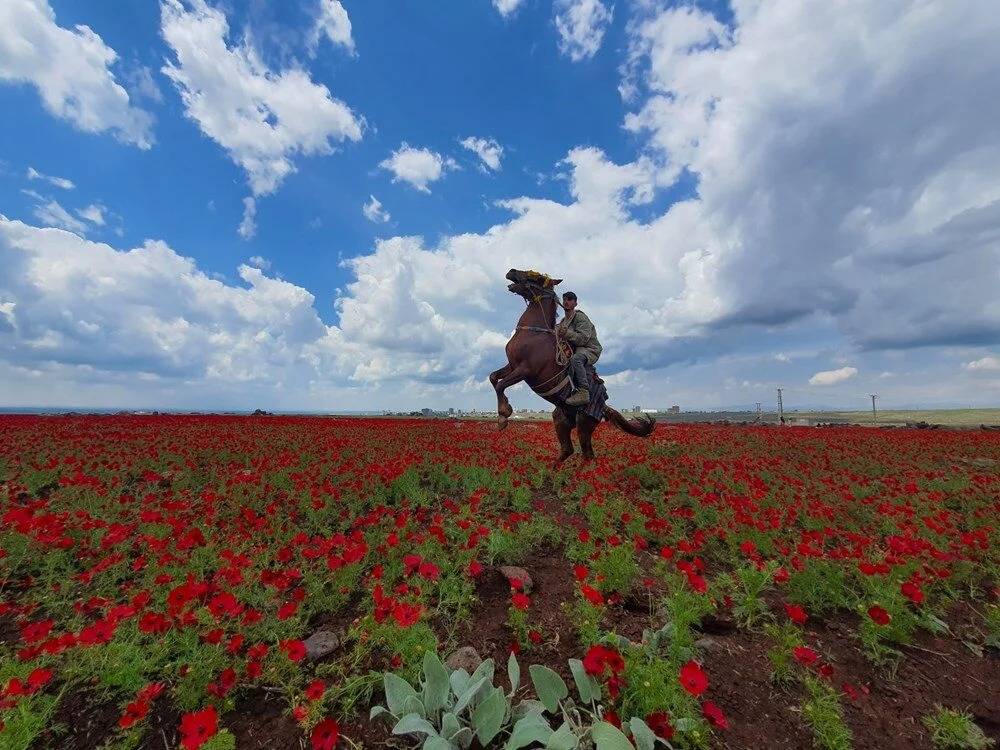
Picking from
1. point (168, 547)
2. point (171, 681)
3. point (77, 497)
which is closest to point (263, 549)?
point (168, 547)

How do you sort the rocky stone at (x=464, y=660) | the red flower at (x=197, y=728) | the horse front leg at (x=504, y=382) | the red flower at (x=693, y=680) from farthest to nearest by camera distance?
1. the horse front leg at (x=504, y=382)
2. the rocky stone at (x=464, y=660)
3. the red flower at (x=693, y=680)
4. the red flower at (x=197, y=728)

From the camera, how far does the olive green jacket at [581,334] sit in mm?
8211

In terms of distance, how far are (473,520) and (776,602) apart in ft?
11.3

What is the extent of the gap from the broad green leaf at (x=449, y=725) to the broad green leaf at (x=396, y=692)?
25cm

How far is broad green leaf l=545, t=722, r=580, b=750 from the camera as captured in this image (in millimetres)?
2275

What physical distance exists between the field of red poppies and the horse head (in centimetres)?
315

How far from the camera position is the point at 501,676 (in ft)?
10.9

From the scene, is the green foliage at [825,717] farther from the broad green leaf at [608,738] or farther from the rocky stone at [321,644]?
the rocky stone at [321,644]

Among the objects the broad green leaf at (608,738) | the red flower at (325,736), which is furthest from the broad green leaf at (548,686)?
the red flower at (325,736)

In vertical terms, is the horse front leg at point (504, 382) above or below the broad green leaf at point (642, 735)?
above

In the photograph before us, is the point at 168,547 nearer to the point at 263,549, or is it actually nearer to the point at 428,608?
the point at 263,549

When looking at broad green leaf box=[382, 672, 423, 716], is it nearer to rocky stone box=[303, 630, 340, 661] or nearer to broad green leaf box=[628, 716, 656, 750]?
rocky stone box=[303, 630, 340, 661]

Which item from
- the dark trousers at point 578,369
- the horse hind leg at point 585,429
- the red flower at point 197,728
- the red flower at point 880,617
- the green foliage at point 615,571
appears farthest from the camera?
the horse hind leg at point 585,429

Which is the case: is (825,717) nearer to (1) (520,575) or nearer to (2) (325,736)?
(1) (520,575)
